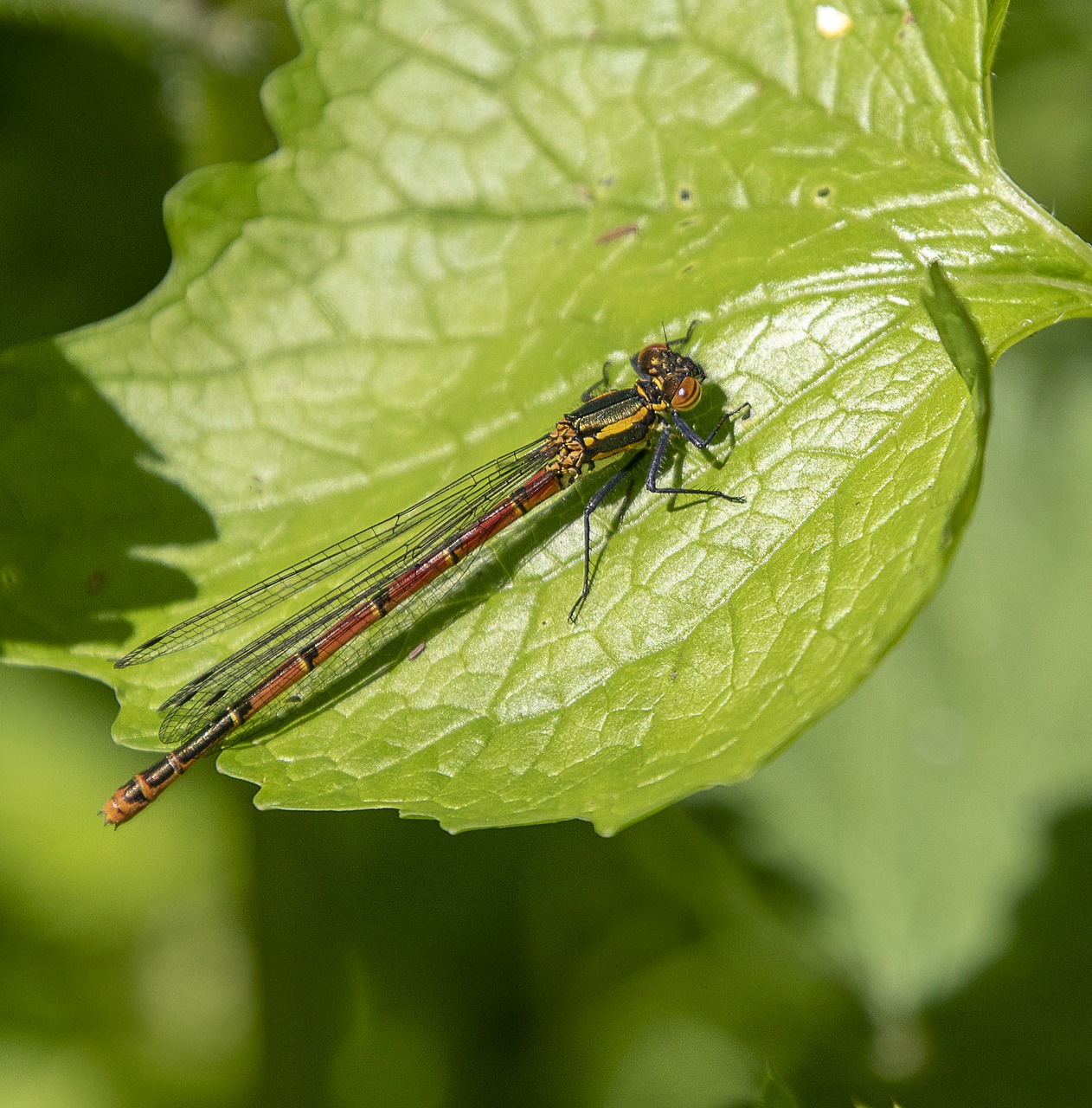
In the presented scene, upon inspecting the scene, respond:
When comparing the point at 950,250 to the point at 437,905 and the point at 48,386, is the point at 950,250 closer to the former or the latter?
the point at 48,386

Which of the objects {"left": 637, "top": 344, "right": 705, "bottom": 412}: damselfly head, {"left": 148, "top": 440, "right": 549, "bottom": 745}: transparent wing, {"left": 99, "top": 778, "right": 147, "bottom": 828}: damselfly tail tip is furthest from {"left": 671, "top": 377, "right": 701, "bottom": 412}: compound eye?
{"left": 99, "top": 778, "right": 147, "bottom": 828}: damselfly tail tip

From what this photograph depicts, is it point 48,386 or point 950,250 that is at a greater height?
point 48,386

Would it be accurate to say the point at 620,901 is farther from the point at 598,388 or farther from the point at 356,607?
the point at 598,388

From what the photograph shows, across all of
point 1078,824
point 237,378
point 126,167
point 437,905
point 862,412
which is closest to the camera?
point 862,412

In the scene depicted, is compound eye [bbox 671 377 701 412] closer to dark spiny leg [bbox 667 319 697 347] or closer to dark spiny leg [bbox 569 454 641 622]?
dark spiny leg [bbox 667 319 697 347]

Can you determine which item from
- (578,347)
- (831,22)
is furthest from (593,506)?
(831,22)

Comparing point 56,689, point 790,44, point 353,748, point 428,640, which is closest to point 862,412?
point 790,44

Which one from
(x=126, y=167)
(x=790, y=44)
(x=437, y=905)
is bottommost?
(x=437, y=905)
